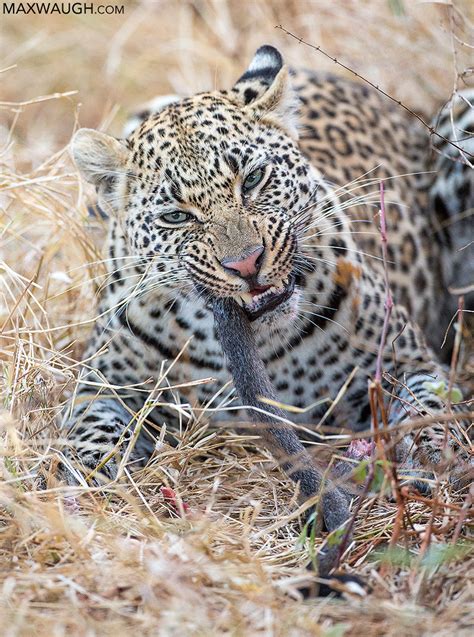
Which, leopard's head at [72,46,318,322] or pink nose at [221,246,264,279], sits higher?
leopard's head at [72,46,318,322]

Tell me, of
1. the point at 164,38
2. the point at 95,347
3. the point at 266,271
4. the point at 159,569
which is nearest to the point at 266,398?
the point at 266,271

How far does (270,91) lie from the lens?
570 cm

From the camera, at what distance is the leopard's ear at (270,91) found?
18.7 feet

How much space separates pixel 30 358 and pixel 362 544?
200 centimetres

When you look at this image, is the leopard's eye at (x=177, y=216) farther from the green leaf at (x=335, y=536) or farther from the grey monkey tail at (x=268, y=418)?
the green leaf at (x=335, y=536)

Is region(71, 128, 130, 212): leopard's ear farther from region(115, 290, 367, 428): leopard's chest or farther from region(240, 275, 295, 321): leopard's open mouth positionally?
region(240, 275, 295, 321): leopard's open mouth

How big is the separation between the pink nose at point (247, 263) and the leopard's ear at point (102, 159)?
1.06 m

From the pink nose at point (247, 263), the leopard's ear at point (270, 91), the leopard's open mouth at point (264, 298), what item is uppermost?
the leopard's ear at point (270, 91)

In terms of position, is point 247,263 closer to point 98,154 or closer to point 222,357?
point 222,357

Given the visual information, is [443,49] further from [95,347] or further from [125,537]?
[125,537]

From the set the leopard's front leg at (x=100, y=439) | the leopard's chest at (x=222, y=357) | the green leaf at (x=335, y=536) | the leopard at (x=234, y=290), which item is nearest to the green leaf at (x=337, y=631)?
the green leaf at (x=335, y=536)

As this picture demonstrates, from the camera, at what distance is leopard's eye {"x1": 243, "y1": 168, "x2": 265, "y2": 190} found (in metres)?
5.34

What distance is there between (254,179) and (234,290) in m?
0.69

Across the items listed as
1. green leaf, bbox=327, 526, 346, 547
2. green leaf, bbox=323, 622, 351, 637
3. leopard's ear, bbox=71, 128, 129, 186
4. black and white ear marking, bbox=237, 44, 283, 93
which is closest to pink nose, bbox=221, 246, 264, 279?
leopard's ear, bbox=71, 128, 129, 186
